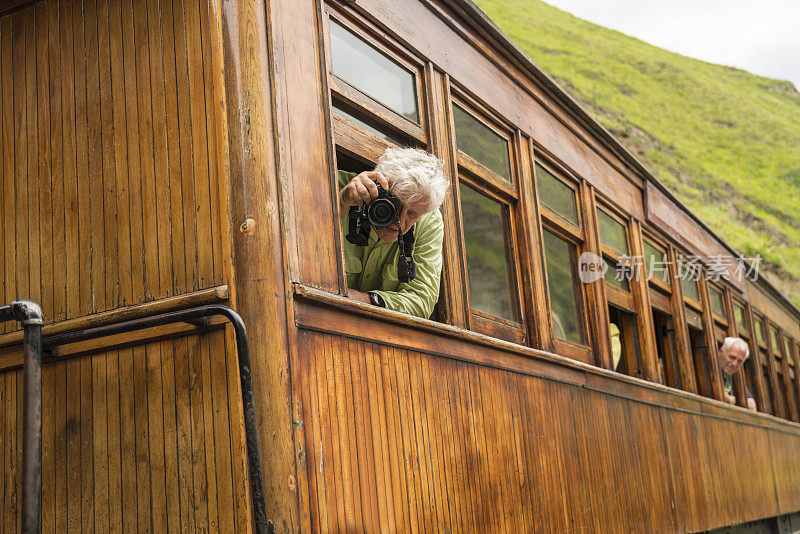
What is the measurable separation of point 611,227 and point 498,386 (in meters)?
2.69

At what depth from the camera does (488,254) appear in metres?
4.37

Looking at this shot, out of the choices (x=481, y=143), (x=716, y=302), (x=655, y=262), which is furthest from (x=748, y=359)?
(x=481, y=143)

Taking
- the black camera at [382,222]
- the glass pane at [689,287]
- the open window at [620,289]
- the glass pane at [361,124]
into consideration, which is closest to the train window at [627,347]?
the open window at [620,289]

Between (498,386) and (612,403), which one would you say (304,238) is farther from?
(612,403)

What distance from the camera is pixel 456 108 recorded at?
13.1ft

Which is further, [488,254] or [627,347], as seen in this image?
[627,347]

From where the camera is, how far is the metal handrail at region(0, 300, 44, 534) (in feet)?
6.22

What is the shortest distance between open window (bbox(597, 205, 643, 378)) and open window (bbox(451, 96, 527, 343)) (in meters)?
1.44

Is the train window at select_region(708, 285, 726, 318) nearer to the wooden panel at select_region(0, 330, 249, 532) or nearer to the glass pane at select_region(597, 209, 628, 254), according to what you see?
the glass pane at select_region(597, 209, 628, 254)

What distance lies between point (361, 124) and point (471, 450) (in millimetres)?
1277

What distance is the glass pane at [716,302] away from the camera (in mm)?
8414

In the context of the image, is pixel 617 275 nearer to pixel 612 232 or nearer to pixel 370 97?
pixel 612 232

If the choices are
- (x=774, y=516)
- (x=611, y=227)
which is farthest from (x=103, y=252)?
(x=774, y=516)

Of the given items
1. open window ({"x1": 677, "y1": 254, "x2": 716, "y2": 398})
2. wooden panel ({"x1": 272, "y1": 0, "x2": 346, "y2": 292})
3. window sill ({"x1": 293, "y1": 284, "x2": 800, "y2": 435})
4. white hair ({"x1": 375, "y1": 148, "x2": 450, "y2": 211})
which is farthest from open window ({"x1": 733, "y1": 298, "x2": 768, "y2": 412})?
wooden panel ({"x1": 272, "y1": 0, "x2": 346, "y2": 292})
